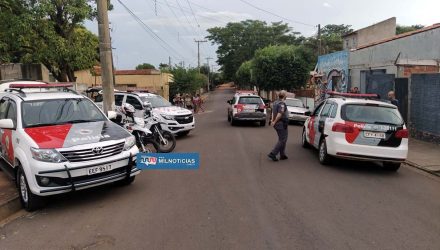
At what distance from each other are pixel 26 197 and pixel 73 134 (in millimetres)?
1202

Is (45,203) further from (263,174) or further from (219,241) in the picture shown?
(263,174)

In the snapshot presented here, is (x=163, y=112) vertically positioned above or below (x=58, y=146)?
below

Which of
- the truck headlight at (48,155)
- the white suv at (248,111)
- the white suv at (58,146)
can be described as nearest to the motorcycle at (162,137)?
the white suv at (58,146)

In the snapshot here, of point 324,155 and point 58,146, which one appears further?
point 324,155

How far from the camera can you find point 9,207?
6355mm

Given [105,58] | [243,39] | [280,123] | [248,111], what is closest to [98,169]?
[280,123]

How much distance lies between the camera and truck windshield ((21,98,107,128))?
7.01 meters

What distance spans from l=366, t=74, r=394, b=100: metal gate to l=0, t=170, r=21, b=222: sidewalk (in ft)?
45.9

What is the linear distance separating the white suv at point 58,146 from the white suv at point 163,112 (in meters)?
6.16

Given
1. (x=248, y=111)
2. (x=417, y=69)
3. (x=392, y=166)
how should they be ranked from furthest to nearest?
(x=248, y=111) < (x=417, y=69) < (x=392, y=166)

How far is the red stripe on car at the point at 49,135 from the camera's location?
604 centimetres

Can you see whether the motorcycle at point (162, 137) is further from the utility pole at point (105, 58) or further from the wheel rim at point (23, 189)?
the wheel rim at point (23, 189)

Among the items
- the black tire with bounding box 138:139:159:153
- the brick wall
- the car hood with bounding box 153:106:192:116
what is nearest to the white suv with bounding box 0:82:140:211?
the black tire with bounding box 138:139:159:153

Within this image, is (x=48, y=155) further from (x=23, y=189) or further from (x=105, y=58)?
(x=105, y=58)
